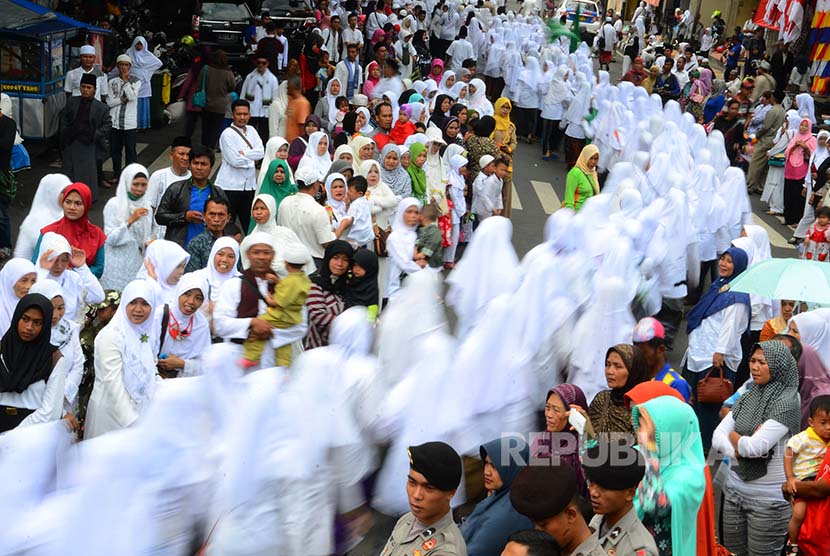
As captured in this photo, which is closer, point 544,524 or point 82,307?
point 544,524

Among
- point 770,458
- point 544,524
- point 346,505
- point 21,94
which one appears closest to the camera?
point 544,524

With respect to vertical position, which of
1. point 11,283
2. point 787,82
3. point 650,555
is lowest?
point 787,82

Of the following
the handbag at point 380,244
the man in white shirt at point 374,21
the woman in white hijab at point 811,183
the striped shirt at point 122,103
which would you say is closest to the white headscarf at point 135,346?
the handbag at point 380,244

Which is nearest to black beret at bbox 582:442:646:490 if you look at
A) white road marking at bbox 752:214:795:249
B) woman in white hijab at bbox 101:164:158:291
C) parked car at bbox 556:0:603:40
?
woman in white hijab at bbox 101:164:158:291

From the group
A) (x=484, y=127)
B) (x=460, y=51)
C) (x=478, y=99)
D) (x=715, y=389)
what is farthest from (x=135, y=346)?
(x=460, y=51)

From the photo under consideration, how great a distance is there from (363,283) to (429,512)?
2.95 meters

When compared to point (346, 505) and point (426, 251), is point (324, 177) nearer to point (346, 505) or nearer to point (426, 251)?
point (426, 251)

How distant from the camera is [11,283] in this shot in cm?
620

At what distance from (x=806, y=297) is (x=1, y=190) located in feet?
22.5

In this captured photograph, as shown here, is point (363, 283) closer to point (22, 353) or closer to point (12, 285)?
point (12, 285)

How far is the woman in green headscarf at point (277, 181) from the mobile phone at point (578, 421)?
15.2 feet

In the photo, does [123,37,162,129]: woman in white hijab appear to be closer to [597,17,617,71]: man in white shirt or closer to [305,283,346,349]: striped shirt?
[305,283,346,349]: striped shirt

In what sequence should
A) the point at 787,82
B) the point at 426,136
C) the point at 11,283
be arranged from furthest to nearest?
the point at 787,82 < the point at 426,136 < the point at 11,283

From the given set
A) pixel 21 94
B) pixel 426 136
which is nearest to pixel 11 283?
pixel 426 136
